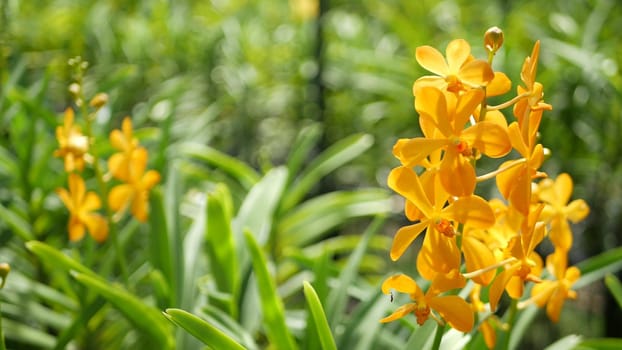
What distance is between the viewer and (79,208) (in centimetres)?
80

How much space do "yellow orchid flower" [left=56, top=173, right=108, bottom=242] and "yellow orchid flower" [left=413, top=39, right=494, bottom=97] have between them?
1.41 ft

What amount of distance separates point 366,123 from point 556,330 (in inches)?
25.5

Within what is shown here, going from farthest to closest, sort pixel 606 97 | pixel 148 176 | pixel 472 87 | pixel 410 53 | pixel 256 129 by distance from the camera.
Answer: pixel 256 129 → pixel 410 53 → pixel 606 97 → pixel 148 176 → pixel 472 87

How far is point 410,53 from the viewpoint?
1.84 m

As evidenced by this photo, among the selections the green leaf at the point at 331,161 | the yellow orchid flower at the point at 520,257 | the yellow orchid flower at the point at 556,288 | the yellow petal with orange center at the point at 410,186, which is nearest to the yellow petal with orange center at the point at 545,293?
the yellow orchid flower at the point at 556,288

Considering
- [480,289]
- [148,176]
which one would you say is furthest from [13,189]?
[480,289]

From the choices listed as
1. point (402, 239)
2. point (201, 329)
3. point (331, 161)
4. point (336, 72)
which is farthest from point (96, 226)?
point (336, 72)

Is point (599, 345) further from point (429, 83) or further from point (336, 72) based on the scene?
point (336, 72)

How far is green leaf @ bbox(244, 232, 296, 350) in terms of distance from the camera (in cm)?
74

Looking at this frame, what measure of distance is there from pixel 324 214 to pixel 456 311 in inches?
32.9

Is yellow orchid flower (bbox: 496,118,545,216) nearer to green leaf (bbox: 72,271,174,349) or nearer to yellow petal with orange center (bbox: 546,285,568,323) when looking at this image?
yellow petal with orange center (bbox: 546,285,568,323)

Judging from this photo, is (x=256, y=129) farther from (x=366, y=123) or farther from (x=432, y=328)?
(x=432, y=328)

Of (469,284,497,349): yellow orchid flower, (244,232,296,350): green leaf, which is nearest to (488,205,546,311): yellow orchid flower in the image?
(469,284,497,349): yellow orchid flower

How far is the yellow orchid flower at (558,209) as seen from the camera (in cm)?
67
